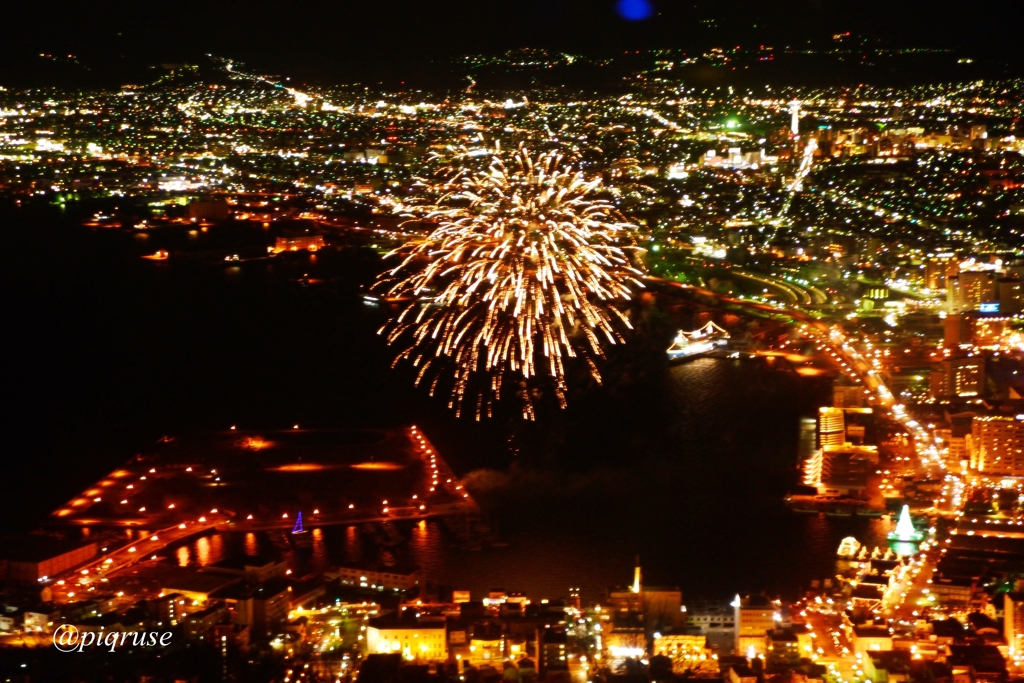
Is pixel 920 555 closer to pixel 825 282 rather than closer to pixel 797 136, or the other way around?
pixel 825 282

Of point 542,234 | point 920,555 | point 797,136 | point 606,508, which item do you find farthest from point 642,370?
point 797,136

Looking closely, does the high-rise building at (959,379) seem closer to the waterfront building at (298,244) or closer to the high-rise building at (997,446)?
the high-rise building at (997,446)

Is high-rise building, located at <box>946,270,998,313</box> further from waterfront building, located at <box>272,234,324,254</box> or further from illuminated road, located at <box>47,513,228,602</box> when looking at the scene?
illuminated road, located at <box>47,513,228,602</box>

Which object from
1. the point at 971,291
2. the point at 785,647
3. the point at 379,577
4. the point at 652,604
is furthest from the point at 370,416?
the point at 971,291

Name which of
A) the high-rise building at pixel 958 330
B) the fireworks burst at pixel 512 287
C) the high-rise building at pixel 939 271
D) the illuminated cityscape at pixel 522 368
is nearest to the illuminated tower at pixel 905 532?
the illuminated cityscape at pixel 522 368

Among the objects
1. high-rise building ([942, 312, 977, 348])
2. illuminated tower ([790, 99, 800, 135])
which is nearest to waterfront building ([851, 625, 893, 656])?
high-rise building ([942, 312, 977, 348])

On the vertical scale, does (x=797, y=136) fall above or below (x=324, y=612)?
above
